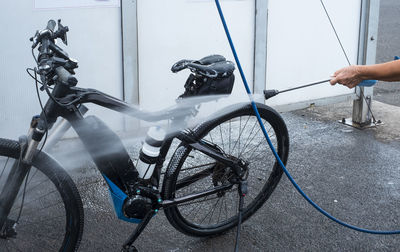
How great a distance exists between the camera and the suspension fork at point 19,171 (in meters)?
2.63

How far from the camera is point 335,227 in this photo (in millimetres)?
3672

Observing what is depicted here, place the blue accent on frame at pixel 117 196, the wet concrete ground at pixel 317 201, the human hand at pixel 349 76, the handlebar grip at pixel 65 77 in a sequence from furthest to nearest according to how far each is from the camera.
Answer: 1. the wet concrete ground at pixel 317 201
2. the blue accent on frame at pixel 117 196
3. the human hand at pixel 349 76
4. the handlebar grip at pixel 65 77

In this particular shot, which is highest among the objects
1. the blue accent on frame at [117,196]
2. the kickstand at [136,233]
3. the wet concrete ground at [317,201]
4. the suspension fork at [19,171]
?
the suspension fork at [19,171]

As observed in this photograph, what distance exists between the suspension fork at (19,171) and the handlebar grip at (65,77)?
0.81 ft

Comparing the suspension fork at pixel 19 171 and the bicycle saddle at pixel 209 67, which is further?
the bicycle saddle at pixel 209 67

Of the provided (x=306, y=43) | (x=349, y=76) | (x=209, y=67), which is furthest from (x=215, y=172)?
(x=306, y=43)

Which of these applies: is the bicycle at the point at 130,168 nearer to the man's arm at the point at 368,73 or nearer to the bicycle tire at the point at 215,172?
the bicycle tire at the point at 215,172

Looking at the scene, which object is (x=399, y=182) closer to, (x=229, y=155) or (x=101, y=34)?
(x=229, y=155)

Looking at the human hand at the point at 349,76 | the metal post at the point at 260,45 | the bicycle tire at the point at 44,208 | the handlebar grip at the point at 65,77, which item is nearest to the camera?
the handlebar grip at the point at 65,77

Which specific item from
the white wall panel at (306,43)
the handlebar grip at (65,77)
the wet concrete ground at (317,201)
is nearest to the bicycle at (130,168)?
the handlebar grip at (65,77)

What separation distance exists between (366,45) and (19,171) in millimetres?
4061

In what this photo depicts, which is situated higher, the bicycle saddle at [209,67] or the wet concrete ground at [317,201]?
the bicycle saddle at [209,67]

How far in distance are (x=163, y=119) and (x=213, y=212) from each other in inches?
41.8

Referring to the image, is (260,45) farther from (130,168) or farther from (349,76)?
(130,168)
